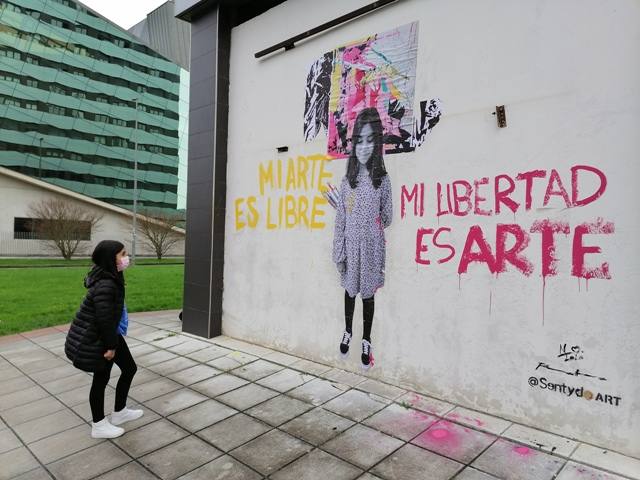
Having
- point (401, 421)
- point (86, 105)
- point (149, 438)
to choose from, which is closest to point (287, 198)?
point (401, 421)

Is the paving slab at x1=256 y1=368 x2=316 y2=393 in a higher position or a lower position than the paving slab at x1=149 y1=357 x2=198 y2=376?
higher

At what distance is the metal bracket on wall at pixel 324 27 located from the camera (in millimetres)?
4676

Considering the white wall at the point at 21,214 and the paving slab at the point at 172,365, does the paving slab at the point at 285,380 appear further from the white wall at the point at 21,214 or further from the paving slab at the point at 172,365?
the white wall at the point at 21,214

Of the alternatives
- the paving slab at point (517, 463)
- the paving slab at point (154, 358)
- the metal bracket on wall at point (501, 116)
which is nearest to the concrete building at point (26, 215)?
the paving slab at point (154, 358)

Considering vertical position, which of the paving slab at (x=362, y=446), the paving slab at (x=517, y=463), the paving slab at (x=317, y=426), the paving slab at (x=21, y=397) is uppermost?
the paving slab at (x=517, y=463)

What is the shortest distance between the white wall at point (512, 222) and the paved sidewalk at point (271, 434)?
329 mm

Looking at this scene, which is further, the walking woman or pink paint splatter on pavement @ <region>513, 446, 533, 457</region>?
the walking woman

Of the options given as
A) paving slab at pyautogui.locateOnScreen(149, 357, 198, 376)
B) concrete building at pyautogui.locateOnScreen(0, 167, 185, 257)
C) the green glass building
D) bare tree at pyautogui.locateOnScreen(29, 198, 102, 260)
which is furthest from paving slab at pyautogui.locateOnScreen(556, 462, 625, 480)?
the green glass building

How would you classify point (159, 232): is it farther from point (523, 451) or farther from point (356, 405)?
point (523, 451)

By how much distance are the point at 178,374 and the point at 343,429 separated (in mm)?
2384

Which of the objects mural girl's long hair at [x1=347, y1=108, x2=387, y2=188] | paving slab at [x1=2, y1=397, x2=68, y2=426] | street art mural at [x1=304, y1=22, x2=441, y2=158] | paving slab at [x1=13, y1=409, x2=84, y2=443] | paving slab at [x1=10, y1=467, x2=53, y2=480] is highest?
street art mural at [x1=304, y1=22, x2=441, y2=158]

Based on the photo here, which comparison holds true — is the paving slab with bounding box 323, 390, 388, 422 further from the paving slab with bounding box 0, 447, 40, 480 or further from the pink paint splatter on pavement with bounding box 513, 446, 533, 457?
the paving slab with bounding box 0, 447, 40, 480

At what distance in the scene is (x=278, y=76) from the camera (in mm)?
5875

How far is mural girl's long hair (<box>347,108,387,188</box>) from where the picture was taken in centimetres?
467
